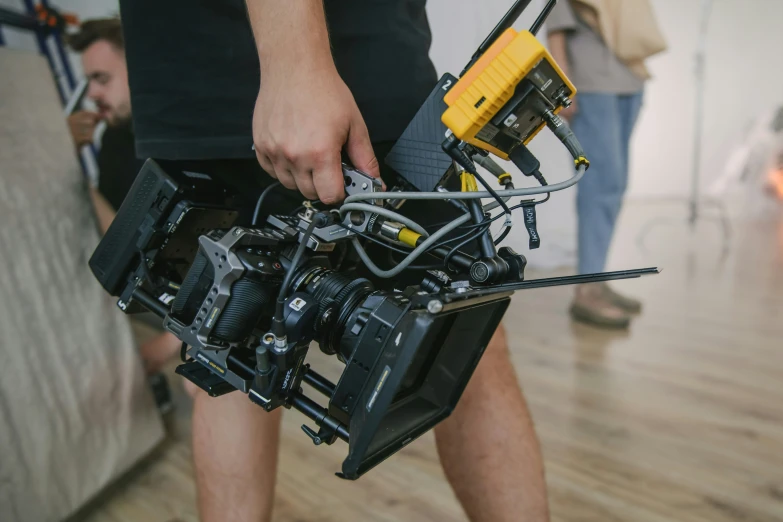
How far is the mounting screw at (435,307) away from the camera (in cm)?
43

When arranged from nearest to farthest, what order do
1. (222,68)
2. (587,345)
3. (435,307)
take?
(435,307), (222,68), (587,345)

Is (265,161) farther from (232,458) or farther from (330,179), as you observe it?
(232,458)

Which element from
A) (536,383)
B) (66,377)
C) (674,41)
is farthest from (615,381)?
(66,377)

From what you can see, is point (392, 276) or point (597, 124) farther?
point (597, 124)

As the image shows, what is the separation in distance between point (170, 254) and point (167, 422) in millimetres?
871

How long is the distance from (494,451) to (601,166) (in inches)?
39.1

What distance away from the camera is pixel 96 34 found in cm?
180

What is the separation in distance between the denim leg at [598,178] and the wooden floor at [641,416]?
7cm

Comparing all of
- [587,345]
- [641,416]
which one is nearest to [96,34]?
[587,345]

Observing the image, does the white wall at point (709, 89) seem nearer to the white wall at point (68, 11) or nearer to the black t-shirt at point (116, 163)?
the black t-shirt at point (116, 163)

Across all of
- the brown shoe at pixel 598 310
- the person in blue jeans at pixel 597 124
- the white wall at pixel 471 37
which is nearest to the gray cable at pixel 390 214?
the white wall at pixel 471 37

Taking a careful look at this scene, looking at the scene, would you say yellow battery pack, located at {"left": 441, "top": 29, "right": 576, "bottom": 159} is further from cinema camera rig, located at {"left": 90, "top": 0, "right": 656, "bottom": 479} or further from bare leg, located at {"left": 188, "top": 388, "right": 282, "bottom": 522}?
bare leg, located at {"left": 188, "top": 388, "right": 282, "bottom": 522}

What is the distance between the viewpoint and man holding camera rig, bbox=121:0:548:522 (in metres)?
0.54

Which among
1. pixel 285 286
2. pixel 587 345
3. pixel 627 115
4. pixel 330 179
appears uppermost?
pixel 330 179
